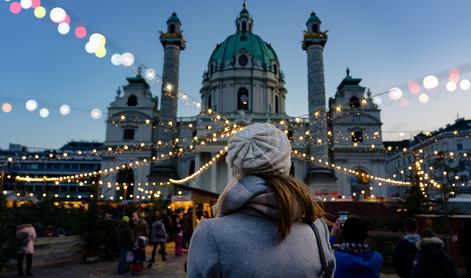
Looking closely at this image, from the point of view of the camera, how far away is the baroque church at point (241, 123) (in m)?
40.0

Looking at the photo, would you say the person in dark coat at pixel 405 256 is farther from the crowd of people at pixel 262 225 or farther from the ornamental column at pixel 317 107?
the ornamental column at pixel 317 107

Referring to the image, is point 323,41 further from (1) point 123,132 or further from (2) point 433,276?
(2) point 433,276

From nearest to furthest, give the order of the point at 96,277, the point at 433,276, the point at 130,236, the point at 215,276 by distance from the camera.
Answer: the point at 215,276, the point at 433,276, the point at 96,277, the point at 130,236

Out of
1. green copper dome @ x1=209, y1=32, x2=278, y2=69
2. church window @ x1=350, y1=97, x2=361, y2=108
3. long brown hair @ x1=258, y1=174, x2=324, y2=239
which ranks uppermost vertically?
green copper dome @ x1=209, y1=32, x2=278, y2=69

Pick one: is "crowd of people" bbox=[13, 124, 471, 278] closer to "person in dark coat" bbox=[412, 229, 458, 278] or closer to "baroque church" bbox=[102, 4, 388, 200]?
"person in dark coat" bbox=[412, 229, 458, 278]

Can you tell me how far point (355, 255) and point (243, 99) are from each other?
52024mm

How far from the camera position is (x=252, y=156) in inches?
68.2

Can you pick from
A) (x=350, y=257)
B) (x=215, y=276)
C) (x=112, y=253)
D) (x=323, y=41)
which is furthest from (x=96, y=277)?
(x=323, y=41)

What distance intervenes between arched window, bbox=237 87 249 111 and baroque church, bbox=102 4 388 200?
0.52 feet

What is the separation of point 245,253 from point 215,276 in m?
0.16

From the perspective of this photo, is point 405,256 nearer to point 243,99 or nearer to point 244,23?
point 243,99

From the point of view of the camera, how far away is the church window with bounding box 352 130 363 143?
46.6 m

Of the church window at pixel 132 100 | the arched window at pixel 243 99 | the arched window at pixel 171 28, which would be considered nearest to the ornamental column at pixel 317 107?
the arched window at pixel 243 99

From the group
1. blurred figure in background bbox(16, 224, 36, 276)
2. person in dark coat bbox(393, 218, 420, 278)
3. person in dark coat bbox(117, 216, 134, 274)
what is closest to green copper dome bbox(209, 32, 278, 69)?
person in dark coat bbox(117, 216, 134, 274)
